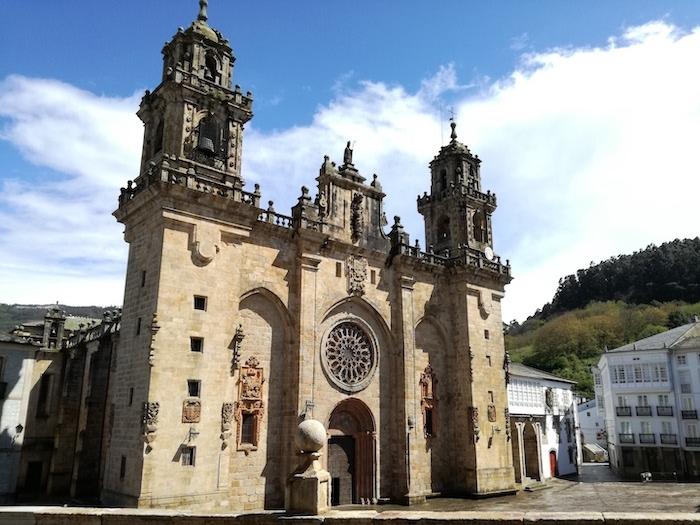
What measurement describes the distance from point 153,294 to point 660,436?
47584mm

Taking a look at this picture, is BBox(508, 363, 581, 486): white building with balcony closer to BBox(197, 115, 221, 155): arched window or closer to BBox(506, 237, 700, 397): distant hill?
BBox(197, 115, 221, 155): arched window

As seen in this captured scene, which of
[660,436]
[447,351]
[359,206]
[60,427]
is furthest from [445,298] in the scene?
[660,436]

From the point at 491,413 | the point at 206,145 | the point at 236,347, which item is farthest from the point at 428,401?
the point at 206,145

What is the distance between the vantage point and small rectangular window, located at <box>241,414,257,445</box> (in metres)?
24.2

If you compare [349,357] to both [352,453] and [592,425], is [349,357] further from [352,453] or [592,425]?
[592,425]

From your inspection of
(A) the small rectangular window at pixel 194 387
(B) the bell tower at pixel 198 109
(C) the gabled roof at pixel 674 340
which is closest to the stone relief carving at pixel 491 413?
(A) the small rectangular window at pixel 194 387

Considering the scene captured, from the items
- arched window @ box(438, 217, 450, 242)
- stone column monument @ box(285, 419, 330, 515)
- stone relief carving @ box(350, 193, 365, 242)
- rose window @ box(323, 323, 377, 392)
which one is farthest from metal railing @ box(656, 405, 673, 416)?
stone column monument @ box(285, 419, 330, 515)

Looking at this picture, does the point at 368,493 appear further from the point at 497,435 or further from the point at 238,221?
the point at 238,221

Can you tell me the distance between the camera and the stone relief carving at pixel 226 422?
71.6 feet

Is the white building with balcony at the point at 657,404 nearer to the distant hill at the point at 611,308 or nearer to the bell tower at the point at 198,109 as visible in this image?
the distant hill at the point at 611,308

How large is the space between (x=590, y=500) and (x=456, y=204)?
66.8ft

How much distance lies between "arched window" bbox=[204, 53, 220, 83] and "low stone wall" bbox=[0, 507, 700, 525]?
2033cm

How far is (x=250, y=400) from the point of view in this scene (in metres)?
24.4

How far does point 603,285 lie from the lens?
122 metres
